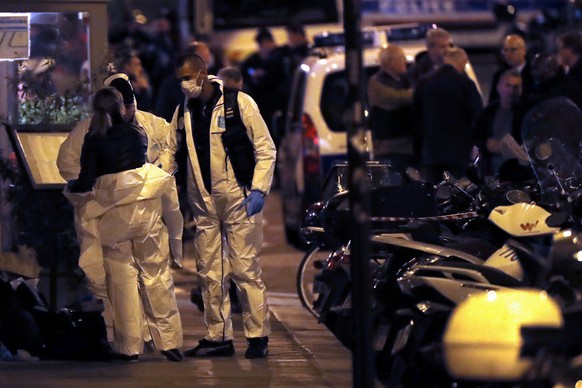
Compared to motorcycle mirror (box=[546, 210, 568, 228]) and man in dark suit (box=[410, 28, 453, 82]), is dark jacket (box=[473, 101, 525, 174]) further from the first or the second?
motorcycle mirror (box=[546, 210, 568, 228])

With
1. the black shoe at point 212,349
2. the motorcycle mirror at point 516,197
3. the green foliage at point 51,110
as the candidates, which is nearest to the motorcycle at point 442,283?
the motorcycle mirror at point 516,197

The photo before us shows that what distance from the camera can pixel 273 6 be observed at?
25688 mm

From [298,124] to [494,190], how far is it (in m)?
5.60

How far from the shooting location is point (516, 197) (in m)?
8.52

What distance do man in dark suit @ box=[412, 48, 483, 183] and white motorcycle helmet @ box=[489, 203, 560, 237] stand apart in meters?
4.86

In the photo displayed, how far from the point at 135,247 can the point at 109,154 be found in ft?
2.06

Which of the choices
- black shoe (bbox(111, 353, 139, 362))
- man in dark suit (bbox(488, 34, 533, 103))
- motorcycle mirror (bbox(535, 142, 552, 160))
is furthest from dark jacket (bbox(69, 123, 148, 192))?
man in dark suit (bbox(488, 34, 533, 103))

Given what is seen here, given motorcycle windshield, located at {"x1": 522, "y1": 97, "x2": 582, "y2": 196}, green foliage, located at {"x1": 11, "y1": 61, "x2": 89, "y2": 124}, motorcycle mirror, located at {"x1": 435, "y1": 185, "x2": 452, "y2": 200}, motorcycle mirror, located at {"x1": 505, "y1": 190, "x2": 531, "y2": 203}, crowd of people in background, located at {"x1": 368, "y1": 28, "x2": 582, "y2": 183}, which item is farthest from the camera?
crowd of people in background, located at {"x1": 368, "y1": 28, "x2": 582, "y2": 183}

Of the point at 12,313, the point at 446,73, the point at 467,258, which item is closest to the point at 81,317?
the point at 12,313

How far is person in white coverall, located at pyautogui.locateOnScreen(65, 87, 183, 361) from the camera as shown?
30.0ft

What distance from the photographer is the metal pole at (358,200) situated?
6.82m

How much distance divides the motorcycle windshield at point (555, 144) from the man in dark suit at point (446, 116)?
343 centimetres

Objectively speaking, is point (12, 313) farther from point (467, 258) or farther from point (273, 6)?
point (273, 6)

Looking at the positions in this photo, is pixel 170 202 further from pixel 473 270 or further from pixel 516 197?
pixel 473 270
